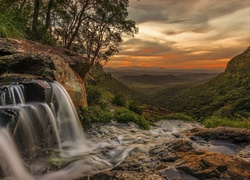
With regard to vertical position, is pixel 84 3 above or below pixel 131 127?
above

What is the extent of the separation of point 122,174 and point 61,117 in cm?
511

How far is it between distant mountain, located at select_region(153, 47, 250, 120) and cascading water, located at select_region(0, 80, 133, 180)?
1485 inches

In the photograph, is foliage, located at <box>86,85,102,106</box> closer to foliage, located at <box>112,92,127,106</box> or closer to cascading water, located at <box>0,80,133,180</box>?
foliage, located at <box>112,92,127,106</box>

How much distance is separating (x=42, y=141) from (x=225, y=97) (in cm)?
6225

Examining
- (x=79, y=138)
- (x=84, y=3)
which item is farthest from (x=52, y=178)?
(x=84, y=3)

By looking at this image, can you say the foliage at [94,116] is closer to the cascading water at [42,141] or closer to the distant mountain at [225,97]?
the cascading water at [42,141]

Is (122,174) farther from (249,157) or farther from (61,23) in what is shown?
(61,23)

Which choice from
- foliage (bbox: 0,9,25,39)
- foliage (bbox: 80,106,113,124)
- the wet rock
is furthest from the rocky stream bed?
foliage (bbox: 0,9,25,39)

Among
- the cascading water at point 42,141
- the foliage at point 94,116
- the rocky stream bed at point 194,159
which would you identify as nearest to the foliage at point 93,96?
the foliage at point 94,116

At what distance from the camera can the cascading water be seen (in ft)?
20.8

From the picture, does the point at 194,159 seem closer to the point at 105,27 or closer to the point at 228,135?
the point at 228,135

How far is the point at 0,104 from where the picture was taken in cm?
778

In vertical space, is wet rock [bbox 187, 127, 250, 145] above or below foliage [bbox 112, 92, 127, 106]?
above

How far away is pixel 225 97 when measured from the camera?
6319cm
